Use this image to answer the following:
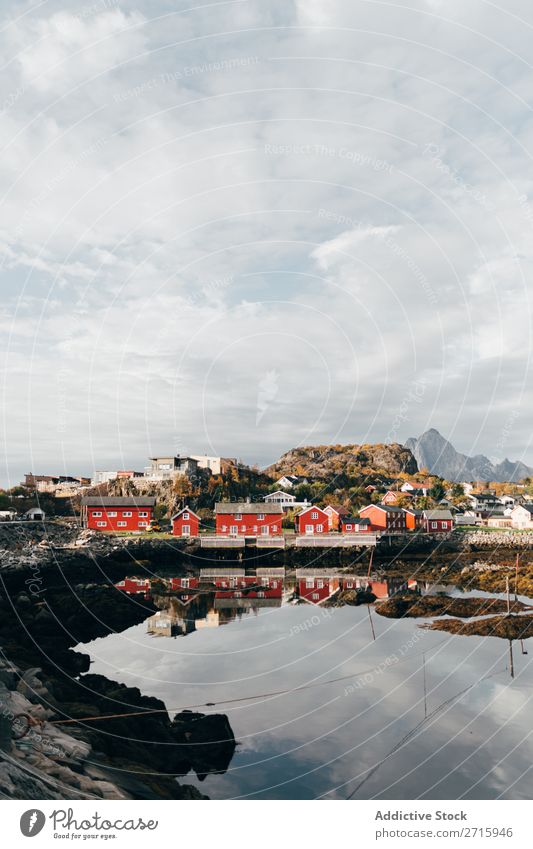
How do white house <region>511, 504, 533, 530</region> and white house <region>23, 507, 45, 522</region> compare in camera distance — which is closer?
white house <region>23, 507, 45, 522</region>

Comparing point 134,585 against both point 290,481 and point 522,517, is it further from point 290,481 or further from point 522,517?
point 522,517

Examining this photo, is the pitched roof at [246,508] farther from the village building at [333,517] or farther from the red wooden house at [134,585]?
the red wooden house at [134,585]

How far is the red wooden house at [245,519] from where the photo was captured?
50.2 metres

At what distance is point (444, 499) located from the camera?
3189 inches

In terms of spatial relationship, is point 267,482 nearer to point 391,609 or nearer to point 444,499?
point 444,499

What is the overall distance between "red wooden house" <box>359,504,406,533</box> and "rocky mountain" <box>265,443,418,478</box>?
1366 inches

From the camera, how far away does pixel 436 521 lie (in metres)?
59.9

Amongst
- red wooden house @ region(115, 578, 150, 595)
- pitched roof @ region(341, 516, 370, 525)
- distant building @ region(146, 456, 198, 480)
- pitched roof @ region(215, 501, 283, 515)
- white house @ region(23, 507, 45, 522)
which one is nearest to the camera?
red wooden house @ region(115, 578, 150, 595)

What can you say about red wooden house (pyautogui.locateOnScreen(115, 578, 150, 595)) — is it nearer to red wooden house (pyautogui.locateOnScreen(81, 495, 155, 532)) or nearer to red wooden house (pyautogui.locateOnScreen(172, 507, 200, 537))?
red wooden house (pyautogui.locateOnScreen(172, 507, 200, 537))

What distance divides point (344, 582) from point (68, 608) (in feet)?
64.9

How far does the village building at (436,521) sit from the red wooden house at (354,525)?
32.1ft

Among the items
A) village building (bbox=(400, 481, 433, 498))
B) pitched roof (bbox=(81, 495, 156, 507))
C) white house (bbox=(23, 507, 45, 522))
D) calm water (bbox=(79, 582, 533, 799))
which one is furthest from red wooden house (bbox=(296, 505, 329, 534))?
village building (bbox=(400, 481, 433, 498))

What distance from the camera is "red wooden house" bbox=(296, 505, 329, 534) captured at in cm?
5325

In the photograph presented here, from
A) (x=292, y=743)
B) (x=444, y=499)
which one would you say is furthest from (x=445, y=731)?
(x=444, y=499)
